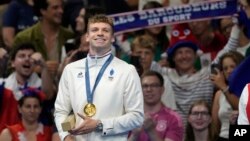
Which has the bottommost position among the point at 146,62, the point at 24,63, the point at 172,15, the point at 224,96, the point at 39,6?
the point at 224,96

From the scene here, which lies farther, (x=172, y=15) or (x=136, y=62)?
(x=172, y=15)

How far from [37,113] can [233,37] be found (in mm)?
2333

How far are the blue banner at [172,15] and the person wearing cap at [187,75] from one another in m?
0.27

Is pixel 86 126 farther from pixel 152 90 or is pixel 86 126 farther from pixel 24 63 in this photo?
pixel 24 63

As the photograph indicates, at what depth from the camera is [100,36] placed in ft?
28.7

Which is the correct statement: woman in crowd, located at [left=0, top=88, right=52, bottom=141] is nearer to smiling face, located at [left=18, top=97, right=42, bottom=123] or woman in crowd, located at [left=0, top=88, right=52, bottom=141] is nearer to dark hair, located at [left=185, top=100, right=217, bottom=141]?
smiling face, located at [left=18, top=97, right=42, bottom=123]

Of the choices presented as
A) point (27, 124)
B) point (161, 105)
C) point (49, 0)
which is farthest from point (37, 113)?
point (49, 0)

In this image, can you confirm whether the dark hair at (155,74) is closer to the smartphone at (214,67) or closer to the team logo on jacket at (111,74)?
the smartphone at (214,67)

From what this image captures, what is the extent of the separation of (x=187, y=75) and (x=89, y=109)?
3.20 meters

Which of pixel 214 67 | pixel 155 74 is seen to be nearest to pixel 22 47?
pixel 155 74

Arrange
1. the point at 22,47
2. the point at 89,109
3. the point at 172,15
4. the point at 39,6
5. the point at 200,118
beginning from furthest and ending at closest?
the point at 39,6
the point at 172,15
the point at 22,47
the point at 200,118
the point at 89,109

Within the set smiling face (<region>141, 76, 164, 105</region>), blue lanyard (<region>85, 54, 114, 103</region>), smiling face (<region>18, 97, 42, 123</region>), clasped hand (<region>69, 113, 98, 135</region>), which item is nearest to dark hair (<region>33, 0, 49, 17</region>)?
smiling face (<region>18, 97, 42, 123</region>)

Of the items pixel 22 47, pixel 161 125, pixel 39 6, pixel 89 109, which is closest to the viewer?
pixel 89 109

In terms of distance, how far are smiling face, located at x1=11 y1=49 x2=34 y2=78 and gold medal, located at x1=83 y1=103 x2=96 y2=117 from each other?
293cm
